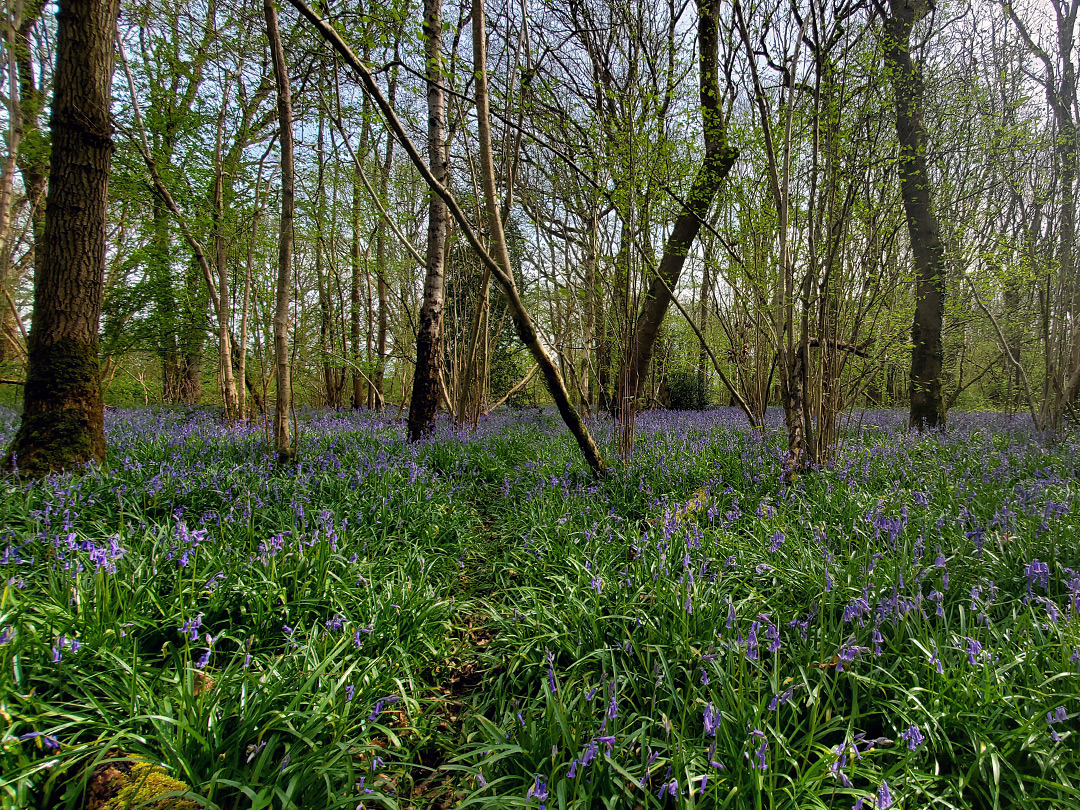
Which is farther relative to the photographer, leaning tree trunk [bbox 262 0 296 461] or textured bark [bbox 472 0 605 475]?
leaning tree trunk [bbox 262 0 296 461]

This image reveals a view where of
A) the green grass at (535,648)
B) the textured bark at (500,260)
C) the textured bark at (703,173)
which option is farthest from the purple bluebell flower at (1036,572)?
the textured bark at (703,173)

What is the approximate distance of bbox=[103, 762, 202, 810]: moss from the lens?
48.4 inches

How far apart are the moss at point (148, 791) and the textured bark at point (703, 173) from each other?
4742mm

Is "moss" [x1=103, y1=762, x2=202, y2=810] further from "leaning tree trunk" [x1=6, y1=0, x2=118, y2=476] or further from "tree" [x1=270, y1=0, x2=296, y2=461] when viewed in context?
"tree" [x1=270, y1=0, x2=296, y2=461]

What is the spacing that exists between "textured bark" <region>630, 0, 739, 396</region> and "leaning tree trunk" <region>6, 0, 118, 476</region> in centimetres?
508

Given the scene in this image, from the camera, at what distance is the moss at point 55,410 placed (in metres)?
3.49

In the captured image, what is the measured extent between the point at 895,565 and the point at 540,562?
204 cm

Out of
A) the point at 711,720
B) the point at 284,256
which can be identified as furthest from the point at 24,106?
the point at 711,720

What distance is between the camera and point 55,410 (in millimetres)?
3605

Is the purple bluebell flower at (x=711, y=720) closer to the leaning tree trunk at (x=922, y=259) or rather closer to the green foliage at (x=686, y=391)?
the leaning tree trunk at (x=922, y=259)

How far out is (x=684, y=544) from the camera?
300 centimetres

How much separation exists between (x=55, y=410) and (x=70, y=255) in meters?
1.26

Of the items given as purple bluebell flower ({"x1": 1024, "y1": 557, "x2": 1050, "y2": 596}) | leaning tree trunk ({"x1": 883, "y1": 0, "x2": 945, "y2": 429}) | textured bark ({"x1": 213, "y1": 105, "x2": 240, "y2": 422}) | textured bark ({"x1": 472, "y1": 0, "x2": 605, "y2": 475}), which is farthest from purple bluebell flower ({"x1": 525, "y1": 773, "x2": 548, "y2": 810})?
textured bark ({"x1": 213, "y1": 105, "x2": 240, "y2": 422})

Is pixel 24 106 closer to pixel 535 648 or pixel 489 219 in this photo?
pixel 489 219
